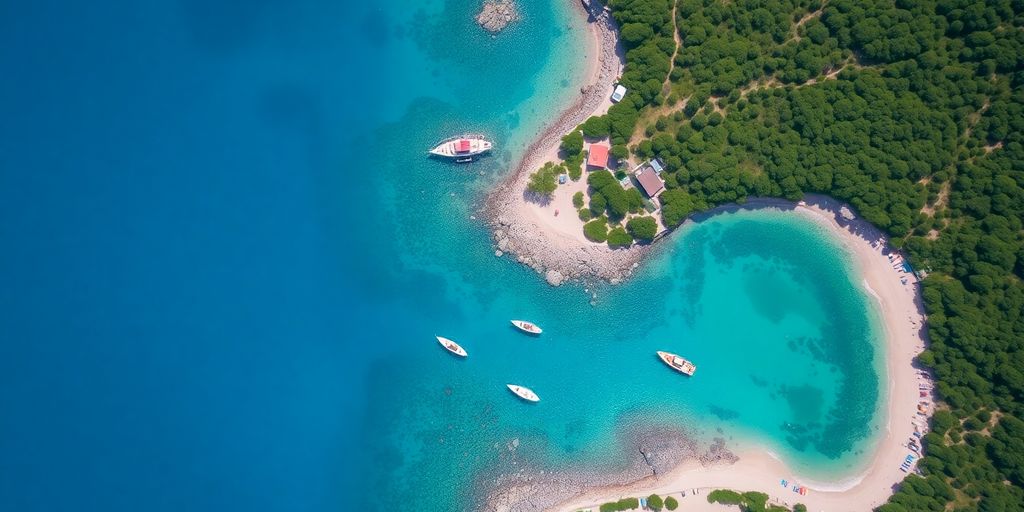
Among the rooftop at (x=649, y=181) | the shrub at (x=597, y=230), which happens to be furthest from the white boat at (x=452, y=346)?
the rooftop at (x=649, y=181)

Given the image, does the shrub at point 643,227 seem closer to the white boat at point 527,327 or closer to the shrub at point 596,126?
the shrub at point 596,126

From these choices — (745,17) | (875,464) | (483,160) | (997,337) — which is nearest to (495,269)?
(483,160)

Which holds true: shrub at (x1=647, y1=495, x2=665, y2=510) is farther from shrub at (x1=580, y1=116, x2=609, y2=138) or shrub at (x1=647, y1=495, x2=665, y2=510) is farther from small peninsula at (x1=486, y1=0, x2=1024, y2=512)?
shrub at (x1=580, y1=116, x2=609, y2=138)

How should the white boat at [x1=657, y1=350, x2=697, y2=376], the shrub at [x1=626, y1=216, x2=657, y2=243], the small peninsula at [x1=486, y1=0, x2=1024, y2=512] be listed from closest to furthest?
the small peninsula at [x1=486, y1=0, x2=1024, y2=512]
the shrub at [x1=626, y1=216, x2=657, y2=243]
the white boat at [x1=657, y1=350, x2=697, y2=376]

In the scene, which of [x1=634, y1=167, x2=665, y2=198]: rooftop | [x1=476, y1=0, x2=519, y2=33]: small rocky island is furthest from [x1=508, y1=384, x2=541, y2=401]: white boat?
[x1=476, y1=0, x2=519, y2=33]: small rocky island

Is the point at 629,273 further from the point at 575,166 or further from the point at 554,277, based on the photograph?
the point at 575,166

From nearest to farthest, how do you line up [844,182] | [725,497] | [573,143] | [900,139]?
1. [900,139]
2. [844,182]
3. [725,497]
4. [573,143]

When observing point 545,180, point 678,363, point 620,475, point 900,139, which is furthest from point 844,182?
point 620,475
